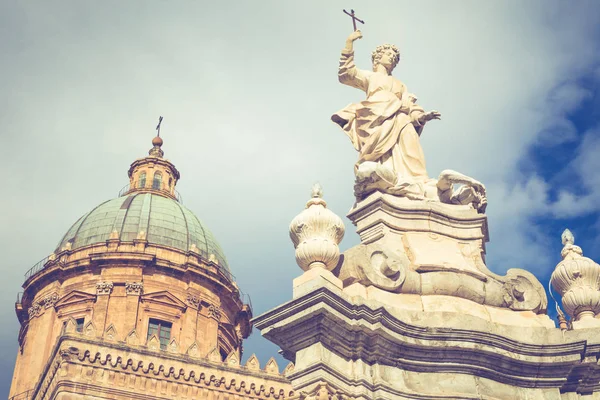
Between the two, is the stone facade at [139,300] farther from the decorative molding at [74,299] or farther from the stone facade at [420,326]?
the stone facade at [420,326]

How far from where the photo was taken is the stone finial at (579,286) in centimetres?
1164

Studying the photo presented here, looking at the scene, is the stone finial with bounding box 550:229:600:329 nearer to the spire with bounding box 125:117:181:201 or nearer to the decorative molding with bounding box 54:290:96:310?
the decorative molding with bounding box 54:290:96:310

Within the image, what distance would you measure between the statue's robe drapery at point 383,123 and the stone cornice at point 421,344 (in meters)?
2.87

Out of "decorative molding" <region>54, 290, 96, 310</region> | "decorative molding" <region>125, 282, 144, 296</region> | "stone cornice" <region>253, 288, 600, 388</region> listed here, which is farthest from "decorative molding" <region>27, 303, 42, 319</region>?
"stone cornice" <region>253, 288, 600, 388</region>

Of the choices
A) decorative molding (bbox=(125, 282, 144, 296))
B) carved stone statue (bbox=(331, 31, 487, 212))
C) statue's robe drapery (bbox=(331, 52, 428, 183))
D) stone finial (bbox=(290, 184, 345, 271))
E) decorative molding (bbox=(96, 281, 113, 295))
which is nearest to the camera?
stone finial (bbox=(290, 184, 345, 271))

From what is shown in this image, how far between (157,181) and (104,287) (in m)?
11.1

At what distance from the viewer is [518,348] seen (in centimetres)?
1070

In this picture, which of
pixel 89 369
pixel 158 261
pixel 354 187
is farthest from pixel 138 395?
pixel 354 187

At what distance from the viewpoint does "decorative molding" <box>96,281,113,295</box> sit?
46.2 meters

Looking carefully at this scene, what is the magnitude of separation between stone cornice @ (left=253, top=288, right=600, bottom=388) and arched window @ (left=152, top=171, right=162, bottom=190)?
45.9 metres

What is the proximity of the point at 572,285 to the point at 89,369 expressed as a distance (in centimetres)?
2641

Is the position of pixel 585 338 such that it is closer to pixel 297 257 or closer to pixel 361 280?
Result: pixel 361 280

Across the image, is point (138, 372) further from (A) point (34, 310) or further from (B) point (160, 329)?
(A) point (34, 310)

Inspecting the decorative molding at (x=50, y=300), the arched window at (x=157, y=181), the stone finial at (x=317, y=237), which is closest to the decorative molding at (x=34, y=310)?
the decorative molding at (x=50, y=300)
